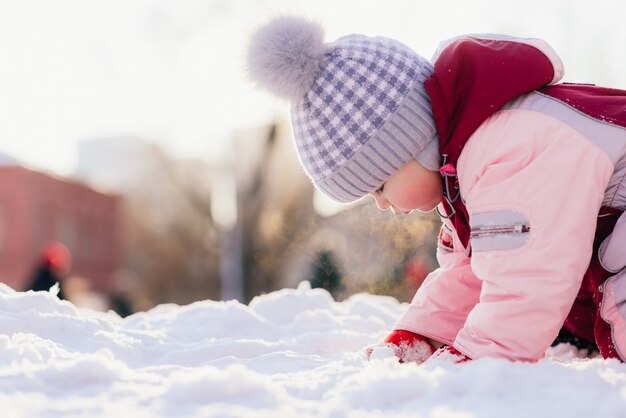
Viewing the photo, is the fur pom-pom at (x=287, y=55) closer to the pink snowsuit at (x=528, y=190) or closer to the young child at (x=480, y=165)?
the young child at (x=480, y=165)

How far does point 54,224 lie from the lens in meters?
22.7

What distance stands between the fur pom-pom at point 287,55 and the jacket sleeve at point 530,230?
0.57 m

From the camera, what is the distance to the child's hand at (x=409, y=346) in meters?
1.86

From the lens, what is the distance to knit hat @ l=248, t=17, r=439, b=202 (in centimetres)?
186

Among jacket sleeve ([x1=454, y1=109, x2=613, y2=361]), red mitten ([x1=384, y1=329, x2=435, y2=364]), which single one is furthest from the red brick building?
jacket sleeve ([x1=454, y1=109, x2=613, y2=361])

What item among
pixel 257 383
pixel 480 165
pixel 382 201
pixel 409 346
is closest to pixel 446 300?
pixel 409 346

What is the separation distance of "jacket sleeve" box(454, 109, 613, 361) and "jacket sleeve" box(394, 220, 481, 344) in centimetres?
40

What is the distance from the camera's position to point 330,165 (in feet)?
6.38

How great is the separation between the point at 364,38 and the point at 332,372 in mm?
1023

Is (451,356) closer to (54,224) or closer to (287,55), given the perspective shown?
(287,55)

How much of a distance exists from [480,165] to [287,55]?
0.63 meters

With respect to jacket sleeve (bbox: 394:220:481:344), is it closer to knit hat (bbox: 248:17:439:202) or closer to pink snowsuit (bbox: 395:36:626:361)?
pink snowsuit (bbox: 395:36:626:361)

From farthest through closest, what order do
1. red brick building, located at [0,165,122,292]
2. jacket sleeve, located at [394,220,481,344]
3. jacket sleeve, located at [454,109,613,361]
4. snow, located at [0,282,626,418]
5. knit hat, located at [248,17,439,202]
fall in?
red brick building, located at [0,165,122,292], jacket sleeve, located at [394,220,481,344], knit hat, located at [248,17,439,202], jacket sleeve, located at [454,109,613,361], snow, located at [0,282,626,418]

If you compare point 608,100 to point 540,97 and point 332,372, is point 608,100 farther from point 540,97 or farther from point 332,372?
point 332,372
